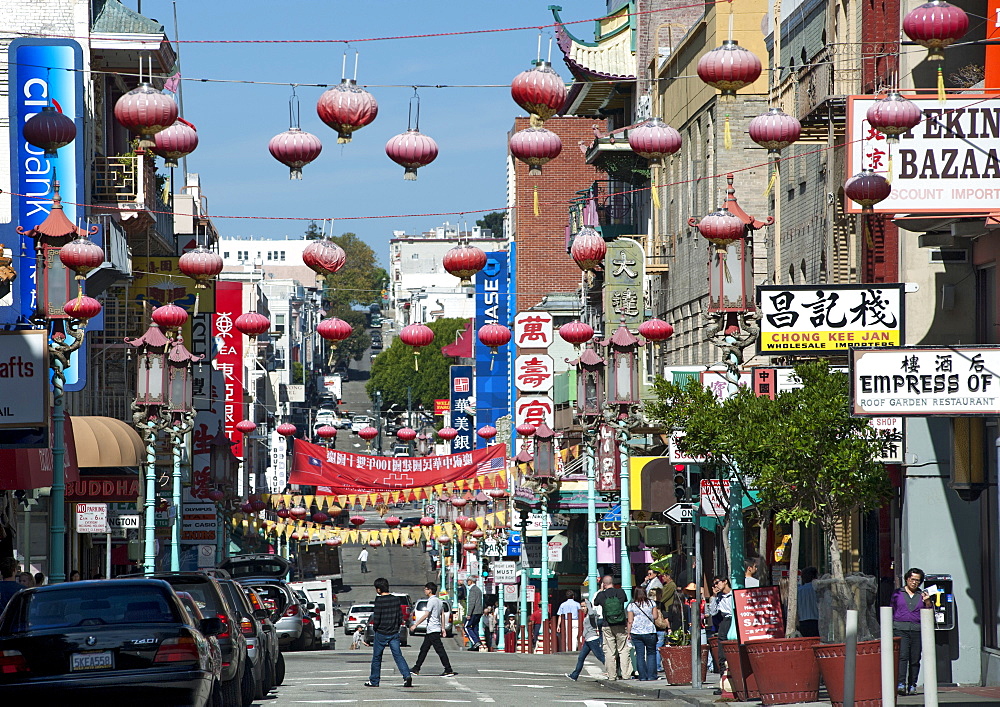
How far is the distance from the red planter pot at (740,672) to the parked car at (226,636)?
5.91 meters

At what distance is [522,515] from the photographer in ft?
160

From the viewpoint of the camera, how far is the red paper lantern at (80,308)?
25.1 meters

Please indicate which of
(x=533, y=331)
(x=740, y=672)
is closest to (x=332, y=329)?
(x=740, y=672)

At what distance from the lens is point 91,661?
44.2 ft

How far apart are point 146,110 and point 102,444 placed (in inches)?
752

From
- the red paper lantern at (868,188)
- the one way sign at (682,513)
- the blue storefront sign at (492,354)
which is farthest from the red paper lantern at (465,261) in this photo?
the blue storefront sign at (492,354)

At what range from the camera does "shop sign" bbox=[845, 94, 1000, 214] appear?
19.0 meters

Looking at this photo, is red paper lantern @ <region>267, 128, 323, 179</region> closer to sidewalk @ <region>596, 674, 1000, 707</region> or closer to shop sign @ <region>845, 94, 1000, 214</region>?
shop sign @ <region>845, 94, 1000, 214</region>

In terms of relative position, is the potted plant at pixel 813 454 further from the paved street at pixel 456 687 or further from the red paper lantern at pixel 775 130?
the red paper lantern at pixel 775 130

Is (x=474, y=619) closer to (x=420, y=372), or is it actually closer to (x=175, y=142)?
(x=175, y=142)

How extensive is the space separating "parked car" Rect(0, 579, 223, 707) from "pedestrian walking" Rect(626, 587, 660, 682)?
1263cm

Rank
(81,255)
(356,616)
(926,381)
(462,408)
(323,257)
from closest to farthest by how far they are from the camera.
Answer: (926,381) → (323,257) → (81,255) → (356,616) → (462,408)

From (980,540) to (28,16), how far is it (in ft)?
102

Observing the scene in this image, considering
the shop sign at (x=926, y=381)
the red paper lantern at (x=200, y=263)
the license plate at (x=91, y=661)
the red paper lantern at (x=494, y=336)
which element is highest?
the red paper lantern at (x=200, y=263)
